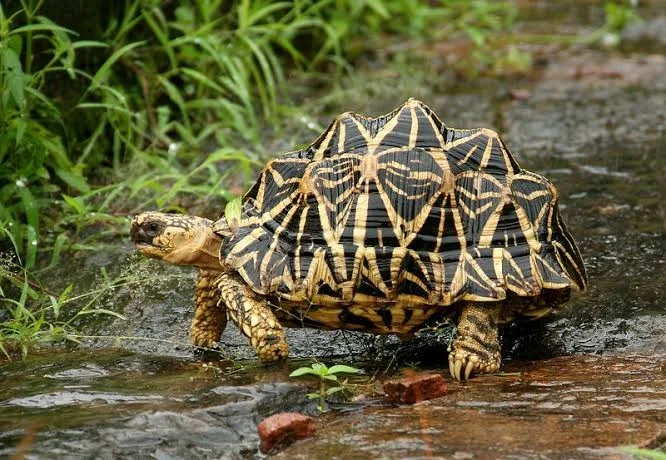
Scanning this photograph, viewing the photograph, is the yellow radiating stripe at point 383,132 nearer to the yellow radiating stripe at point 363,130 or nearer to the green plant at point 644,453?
the yellow radiating stripe at point 363,130

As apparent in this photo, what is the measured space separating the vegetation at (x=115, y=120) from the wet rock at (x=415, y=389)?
61.1 inches

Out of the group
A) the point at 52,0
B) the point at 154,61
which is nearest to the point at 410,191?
the point at 52,0

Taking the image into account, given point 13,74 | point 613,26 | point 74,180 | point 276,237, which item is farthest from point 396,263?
point 613,26

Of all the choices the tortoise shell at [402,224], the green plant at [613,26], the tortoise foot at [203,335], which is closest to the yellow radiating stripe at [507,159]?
the tortoise shell at [402,224]

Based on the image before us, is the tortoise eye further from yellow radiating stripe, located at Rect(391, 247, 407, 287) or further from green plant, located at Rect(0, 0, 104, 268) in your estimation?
green plant, located at Rect(0, 0, 104, 268)

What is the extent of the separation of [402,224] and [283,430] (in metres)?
1.00

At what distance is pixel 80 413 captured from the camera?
3.61 m

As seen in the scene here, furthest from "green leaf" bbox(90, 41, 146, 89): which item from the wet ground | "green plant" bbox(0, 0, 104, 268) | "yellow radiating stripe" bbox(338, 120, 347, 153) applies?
"yellow radiating stripe" bbox(338, 120, 347, 153)

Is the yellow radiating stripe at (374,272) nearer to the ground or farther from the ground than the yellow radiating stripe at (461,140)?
nearer to the ground

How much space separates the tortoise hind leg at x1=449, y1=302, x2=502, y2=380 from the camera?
13.1ft

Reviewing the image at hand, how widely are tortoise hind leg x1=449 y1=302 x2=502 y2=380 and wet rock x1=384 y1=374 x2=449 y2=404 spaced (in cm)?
23

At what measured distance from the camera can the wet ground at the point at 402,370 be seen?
3.38m

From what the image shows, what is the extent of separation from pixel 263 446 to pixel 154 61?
413 centimetres

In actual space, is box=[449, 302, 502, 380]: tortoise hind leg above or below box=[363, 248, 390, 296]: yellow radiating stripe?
below
